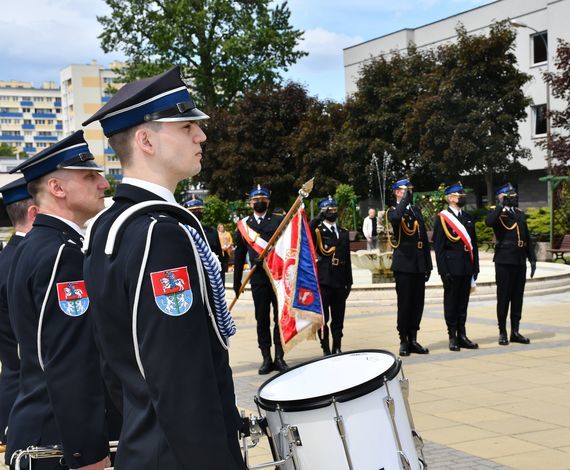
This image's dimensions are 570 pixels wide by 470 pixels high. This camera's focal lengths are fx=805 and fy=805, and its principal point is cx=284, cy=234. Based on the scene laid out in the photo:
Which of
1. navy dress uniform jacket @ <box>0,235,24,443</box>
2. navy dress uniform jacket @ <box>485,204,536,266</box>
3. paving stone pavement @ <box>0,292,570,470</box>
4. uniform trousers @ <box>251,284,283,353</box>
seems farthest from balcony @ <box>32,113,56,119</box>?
navy dress uniform jacket @ <box>0,235,24,443</box>

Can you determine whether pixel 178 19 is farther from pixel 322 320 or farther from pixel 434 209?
pixel 322 320

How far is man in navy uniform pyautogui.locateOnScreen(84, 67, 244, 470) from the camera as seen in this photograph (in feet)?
7.07

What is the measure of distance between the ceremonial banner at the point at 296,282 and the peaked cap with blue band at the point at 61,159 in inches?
233

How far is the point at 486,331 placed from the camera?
12.7 meters

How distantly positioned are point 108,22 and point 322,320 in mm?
39461

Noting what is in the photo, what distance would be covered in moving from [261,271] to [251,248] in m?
0.34

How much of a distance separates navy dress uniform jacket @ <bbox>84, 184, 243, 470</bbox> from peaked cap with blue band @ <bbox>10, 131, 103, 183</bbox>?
1126 millimetres

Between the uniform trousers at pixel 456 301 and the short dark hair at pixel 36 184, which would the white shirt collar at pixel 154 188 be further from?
the uniform trousers at pixel 456 301

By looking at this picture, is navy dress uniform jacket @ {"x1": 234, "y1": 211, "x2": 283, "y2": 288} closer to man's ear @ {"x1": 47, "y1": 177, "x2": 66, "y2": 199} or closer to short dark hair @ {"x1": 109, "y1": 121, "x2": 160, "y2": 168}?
man's ear @ {"x1": 47, "y1": 177, "x2": 66, "y2": 199}

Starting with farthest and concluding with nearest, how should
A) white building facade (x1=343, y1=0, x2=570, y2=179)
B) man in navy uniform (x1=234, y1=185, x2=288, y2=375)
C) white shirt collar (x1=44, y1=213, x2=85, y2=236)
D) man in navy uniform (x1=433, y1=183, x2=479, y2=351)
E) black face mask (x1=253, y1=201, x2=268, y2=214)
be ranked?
white building facade (x1=343, y1=0, x2=570, y2=179)
man in navy uniform (x1=433, y1=183, x2=479, y2=351)
black face mask (x1=253, y1=201, x2=268, y2=214)
man in navy uniform (x1=234, y1=185, x2=288, y2=375)
white shirt collar (x1=44, y1=213, x2=85, y2=236)

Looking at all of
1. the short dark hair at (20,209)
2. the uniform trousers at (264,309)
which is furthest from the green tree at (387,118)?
the short dark hair at (20,209)

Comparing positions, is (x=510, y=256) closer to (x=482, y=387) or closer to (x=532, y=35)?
(x=482, y=387)

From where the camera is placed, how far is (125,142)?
8.41ft

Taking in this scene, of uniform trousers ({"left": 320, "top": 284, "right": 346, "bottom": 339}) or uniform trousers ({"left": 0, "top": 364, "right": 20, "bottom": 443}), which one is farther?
uniform trousers ({"left": 320, "top": 284, "right": 346, "bottom": 339})
